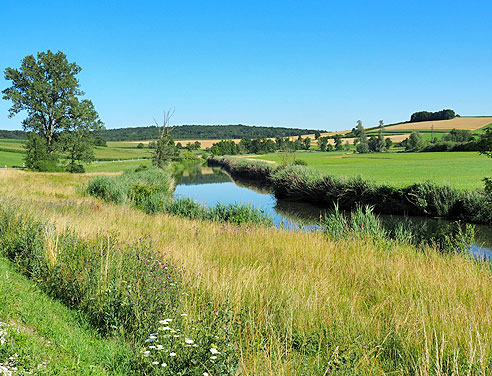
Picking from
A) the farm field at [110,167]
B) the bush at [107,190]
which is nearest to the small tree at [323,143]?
Result: the farm field at [110,167]

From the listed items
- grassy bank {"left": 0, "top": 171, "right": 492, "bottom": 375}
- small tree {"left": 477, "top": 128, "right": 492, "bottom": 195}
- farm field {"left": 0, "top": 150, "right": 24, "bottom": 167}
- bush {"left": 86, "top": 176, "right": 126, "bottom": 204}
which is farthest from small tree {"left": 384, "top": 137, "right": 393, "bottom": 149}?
grassy bank {"left": 0, "top": 171, "right": 492, "bottom": 375}

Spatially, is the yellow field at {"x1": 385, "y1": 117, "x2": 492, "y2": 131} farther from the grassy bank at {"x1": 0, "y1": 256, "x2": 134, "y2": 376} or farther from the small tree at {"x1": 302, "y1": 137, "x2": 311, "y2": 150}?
the grassy bank at {"x1": 0, "y1": 256, "x2": 134, "y2": 376}

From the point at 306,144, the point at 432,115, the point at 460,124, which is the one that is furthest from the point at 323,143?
the point at 432,115

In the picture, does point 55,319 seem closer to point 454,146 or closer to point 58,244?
point 58,244

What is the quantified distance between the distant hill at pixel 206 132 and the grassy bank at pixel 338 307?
5866 inches

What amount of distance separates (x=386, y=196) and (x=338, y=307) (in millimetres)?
18016

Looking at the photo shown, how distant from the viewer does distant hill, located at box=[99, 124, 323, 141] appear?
6211 inches

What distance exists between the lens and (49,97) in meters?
44.2

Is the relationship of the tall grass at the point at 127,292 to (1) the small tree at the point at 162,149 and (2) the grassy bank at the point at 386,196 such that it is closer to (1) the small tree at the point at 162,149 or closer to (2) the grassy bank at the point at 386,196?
(2) the grassy bank at the point at 386,196

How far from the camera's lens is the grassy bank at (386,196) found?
1731cm

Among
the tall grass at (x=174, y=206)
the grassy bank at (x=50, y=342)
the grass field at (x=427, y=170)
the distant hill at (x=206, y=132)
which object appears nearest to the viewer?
Result: the grassy bank at (x=50, y=342)

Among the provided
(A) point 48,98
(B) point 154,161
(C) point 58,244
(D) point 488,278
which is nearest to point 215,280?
(C) point 58,244

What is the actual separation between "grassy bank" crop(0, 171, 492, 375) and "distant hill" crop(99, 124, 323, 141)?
148992 millimetres

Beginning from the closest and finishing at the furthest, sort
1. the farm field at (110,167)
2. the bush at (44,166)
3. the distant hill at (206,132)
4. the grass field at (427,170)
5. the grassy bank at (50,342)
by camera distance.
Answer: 1. the grassy bank at (50,342)
2. the grass field at (427,170)
3. the bush at (44,166)
4. the farm field at (110,167)
5. the distant hill at (206,132)
